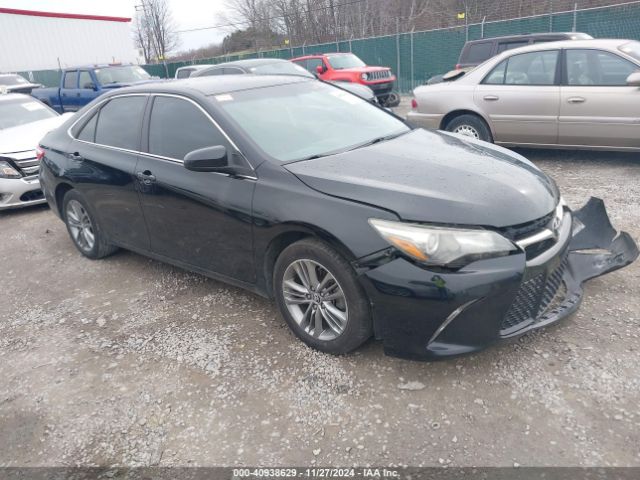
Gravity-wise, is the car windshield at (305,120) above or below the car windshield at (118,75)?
below

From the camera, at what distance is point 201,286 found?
4348 millimetres

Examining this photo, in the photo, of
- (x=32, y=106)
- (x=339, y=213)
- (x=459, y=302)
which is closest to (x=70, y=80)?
(x=32, y=106)

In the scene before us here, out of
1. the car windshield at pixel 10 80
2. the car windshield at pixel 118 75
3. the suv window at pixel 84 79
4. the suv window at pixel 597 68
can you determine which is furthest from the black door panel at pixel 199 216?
the car windshield at pixel 10 80

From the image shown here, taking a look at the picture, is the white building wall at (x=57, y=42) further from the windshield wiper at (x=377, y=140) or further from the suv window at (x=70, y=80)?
the windshield wiper at (x=377, y=140)

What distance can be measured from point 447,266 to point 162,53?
170ft

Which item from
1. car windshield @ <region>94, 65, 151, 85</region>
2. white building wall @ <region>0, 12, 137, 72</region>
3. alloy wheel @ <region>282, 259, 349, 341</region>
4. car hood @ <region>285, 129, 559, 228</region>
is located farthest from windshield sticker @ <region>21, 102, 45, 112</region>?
white building wall @ <region>0, 12, 137, 72</region>

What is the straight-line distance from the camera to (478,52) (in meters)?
11.5

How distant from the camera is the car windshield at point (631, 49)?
20.5 feet

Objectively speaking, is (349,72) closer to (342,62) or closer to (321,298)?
(342,62)

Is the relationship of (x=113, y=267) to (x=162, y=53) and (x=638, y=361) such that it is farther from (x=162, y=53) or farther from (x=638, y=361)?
(x=162, y=53)

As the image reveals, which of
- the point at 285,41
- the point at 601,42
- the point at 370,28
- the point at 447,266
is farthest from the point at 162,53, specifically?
the point at 447,266

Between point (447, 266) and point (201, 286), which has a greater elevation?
point (447, 266)

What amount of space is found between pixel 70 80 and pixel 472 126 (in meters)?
12.1

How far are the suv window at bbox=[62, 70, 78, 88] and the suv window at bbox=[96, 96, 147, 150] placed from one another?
1144cm
